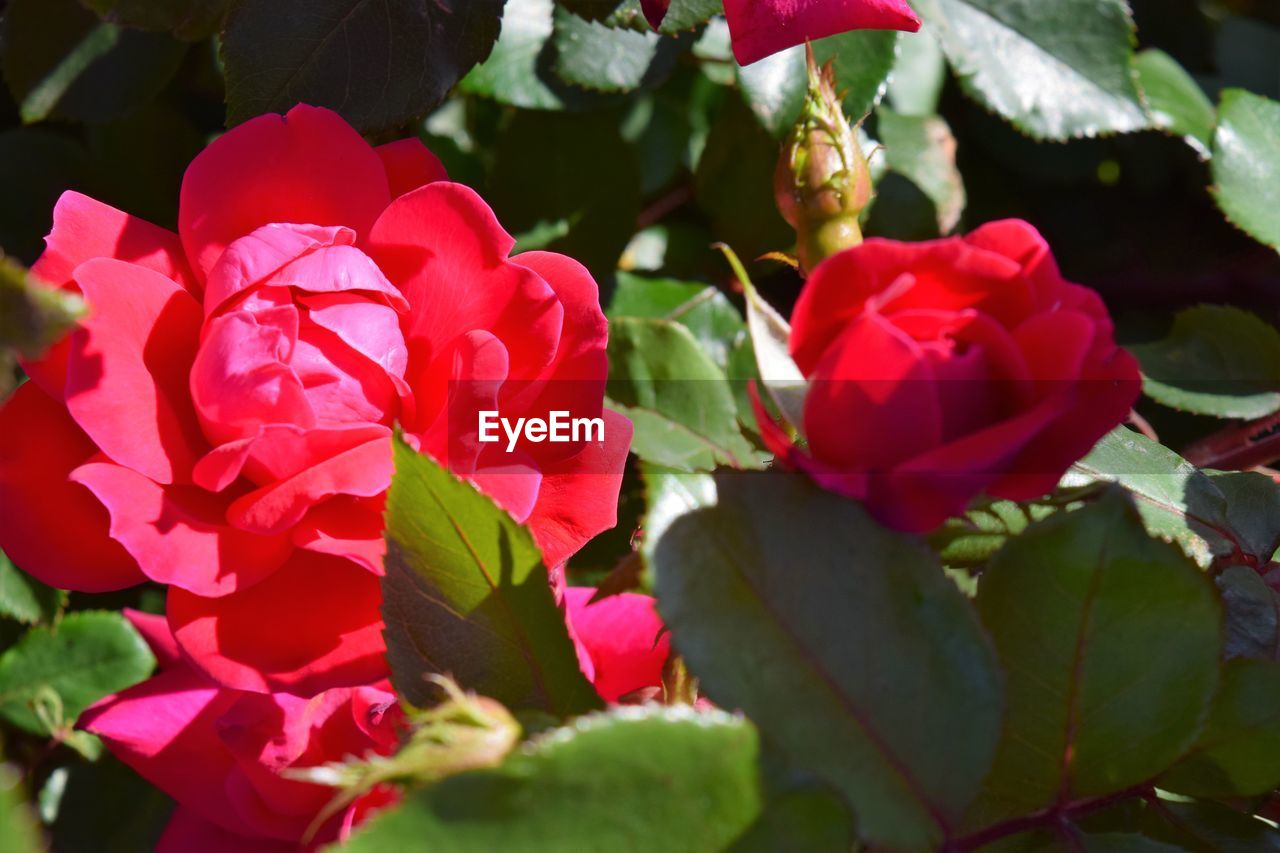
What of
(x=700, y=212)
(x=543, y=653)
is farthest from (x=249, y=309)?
(x=700, y=212)

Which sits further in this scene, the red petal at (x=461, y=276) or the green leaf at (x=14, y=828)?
the red petal at (x=461, y=276)

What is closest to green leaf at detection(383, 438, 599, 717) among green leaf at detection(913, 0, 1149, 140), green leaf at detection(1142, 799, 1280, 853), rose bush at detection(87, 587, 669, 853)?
rose bush at detection(87, 587, 669, 853)

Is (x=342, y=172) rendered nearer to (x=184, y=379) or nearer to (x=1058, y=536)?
(x=184, y=379)

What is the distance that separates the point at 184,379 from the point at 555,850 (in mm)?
296

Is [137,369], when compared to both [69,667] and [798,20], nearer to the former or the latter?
[798,20]

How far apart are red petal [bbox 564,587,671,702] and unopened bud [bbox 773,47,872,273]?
0.17 m

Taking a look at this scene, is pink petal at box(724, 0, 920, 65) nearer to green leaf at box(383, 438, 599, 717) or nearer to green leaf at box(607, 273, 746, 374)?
green leaf at box(383, 438, 599, 717)

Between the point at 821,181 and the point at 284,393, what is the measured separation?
242 mm

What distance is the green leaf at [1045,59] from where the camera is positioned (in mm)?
854

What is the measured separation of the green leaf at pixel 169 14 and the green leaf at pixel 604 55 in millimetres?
226

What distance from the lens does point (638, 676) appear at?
0.51 metres

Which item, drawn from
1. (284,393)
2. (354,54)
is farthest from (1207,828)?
(354,54)

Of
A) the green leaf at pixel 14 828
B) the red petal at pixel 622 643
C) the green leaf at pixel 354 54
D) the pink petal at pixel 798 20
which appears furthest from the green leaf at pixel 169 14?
the green leaf at pixel 14 828

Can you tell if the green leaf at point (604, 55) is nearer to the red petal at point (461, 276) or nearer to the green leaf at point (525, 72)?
the green leaf at point (525, 72)
